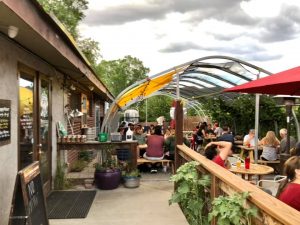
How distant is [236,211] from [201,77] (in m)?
10.7

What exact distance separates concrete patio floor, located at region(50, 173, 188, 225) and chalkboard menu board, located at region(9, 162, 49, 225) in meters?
1.44

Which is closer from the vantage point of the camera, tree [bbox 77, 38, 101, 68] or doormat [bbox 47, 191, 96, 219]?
doormat [bbox 47, 191, 96, 219]

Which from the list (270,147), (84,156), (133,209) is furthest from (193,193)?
(84,156)

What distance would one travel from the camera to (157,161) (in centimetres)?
915

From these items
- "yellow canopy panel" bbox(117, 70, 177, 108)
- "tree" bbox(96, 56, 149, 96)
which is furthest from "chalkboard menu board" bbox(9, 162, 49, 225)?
"tree" bbox(96, 56, 149, 96)

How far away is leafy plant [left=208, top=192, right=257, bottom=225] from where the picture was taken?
104 inches

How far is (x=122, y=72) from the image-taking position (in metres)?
54.8

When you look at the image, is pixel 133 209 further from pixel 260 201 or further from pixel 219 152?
pixel 260 201

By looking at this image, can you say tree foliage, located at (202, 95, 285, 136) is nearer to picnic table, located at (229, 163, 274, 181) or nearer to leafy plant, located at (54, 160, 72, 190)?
picnic table, located at (229, 163, 274, 181)

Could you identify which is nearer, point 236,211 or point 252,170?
point 236,211

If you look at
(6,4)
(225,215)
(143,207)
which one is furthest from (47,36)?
(143,207)

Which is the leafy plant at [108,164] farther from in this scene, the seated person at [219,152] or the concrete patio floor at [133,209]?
the seated person at [219,152]

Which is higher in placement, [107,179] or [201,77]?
[201,77]


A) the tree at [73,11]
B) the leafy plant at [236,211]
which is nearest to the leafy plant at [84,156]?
the leafy plant at [236,211]
